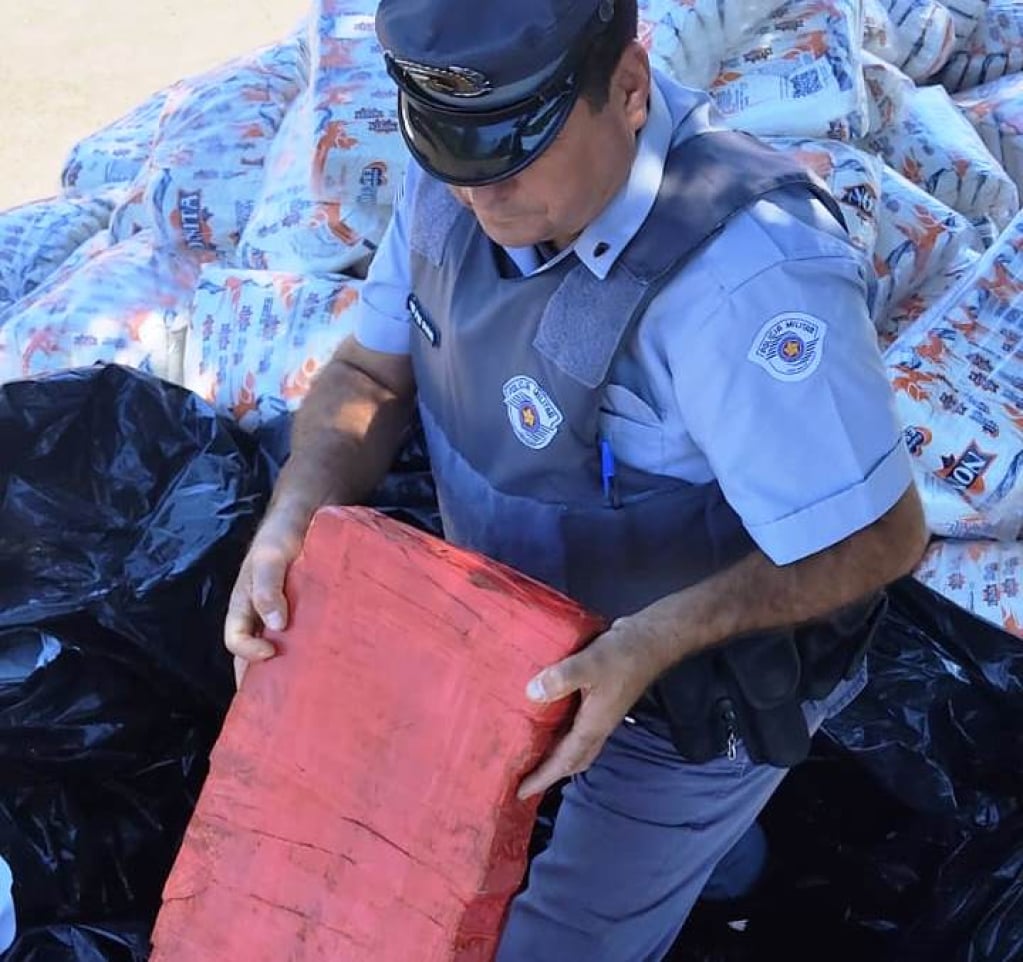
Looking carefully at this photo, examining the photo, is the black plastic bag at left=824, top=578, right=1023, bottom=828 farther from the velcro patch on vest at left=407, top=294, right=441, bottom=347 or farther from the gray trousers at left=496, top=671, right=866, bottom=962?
the velcro patch on vest at left=407, top=294, right=441, bottom=347

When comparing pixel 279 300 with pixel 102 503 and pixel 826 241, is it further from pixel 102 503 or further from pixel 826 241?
pixel 826 241

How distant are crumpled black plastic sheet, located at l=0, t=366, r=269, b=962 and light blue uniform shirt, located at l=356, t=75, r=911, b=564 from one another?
934 mm

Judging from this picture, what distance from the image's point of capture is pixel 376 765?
1.42 meters

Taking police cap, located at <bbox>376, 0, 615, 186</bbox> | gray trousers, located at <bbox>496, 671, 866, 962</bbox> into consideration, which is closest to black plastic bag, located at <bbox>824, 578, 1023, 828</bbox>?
gray trousers, located at <bbox>496, 671, 866, 962</bbox>

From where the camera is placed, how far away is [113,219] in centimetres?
307

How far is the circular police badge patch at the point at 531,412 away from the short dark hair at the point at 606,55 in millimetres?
272

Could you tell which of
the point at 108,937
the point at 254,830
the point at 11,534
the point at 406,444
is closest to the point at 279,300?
the point at 406,444

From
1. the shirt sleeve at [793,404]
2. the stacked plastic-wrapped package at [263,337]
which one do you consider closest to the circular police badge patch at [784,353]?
the shirt sleeve at [793,404]

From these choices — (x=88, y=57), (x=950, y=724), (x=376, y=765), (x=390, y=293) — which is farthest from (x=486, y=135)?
(x=88, y=57)

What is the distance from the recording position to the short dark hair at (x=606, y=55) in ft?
4.33

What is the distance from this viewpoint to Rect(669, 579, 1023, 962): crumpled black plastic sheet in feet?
6.71

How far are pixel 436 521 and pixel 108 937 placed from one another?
2.37 ft

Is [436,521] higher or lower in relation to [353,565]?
lower

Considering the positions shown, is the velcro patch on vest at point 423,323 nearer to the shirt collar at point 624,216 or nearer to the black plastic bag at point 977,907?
the shirt collar at point 624,216
